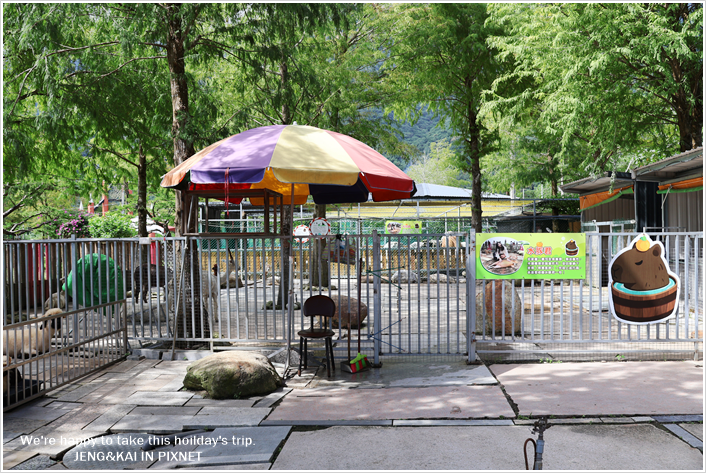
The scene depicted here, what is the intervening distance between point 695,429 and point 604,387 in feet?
4.31

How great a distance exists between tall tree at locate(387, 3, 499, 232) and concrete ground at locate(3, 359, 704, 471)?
1345cm

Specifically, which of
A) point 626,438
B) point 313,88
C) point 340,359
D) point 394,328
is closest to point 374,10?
point 313,88

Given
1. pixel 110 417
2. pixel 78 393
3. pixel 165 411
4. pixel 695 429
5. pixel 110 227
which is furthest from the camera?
pixel 110 227

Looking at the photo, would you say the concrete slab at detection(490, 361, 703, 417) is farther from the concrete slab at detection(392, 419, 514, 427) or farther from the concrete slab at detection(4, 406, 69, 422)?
the concrete slab at detection(4, 406, 69, 422)

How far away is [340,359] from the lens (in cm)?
786

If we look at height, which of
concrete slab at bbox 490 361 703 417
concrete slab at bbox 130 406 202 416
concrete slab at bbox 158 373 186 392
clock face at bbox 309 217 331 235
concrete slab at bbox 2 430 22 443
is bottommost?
concrete slab at bbox 2 430 22 443

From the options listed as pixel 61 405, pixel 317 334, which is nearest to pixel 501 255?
pixel 317 334

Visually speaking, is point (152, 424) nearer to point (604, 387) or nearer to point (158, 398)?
point (158, 398)

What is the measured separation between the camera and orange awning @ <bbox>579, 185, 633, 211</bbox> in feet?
57.0

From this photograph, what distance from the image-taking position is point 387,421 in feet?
17.0

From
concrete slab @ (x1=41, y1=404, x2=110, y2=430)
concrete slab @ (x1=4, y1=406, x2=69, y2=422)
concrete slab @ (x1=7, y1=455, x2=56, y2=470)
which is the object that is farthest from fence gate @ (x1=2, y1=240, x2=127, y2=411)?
concrete slab @ (x1=7, y1=455, x2=56, y2=470)

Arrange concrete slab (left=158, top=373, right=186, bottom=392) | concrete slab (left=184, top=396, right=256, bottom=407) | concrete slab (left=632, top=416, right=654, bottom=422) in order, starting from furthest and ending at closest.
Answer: concrete slab (left=158, top=373, right=186, bottom=392) < concrete slab (left=184, top=396, right=256, bottom=407) < concrete slab (left=632, top=416, right=654, bottom=422)

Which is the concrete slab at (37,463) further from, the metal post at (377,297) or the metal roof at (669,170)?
the metal roof at (669,170)

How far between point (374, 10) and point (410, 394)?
15.0m
